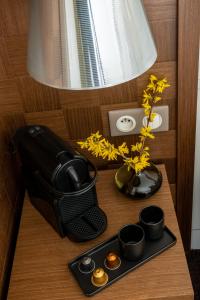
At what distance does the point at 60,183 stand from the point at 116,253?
0.89 feet

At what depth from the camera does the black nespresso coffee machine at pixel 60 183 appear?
37.1 inches

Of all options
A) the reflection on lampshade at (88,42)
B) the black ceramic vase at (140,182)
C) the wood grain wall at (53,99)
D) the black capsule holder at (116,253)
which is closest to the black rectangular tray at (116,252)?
the black capsule holder at (116,253)

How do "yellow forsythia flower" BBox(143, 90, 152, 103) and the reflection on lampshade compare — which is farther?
"yellow forsythia flower" BBox(143, 90, 152, 103)

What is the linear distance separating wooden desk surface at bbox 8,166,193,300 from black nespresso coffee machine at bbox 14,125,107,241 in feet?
0.14

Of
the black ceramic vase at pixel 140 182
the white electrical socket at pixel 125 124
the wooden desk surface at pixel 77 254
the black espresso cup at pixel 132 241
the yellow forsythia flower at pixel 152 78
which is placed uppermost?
the yellow forsythia flower at pixel 152 78

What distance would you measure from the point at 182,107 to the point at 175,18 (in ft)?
0.95

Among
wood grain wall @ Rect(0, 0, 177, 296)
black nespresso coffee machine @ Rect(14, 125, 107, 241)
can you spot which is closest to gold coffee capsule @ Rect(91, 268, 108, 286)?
black nespresso coffee machine @ Rect(14, 125, 107, 241)

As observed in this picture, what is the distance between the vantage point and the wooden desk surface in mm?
921

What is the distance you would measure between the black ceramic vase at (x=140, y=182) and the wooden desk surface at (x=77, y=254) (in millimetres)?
30

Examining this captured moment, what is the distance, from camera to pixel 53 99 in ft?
3.80

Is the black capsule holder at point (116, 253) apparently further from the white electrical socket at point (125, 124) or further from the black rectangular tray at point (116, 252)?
the white electrical socket at point (125, 124)

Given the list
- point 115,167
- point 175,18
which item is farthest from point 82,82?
point 115,167

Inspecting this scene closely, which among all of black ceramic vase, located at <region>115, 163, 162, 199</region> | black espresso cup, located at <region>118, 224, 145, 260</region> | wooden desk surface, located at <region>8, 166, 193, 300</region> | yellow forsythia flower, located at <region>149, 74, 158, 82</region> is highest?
yellow forsythia flower, located at <region>149, 74, 158, 82</region>

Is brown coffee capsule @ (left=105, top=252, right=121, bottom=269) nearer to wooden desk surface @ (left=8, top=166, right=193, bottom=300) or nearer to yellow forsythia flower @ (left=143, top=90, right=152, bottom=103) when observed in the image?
wooden desk surface @ (left=8, top=166, right=193, bottom=300)
